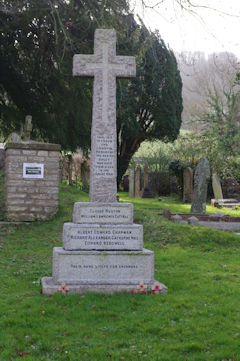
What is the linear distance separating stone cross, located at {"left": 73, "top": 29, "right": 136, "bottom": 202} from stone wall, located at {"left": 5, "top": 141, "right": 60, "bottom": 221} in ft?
17.6

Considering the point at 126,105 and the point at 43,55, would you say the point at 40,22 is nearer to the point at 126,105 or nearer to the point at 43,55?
the point at 43,55

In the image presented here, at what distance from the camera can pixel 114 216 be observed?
18.5 feet

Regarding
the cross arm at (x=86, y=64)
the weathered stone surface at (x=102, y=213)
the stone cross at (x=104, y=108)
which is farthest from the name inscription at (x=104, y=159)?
the cross arm at (x=86, y=64)

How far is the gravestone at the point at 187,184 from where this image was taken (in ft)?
71.3

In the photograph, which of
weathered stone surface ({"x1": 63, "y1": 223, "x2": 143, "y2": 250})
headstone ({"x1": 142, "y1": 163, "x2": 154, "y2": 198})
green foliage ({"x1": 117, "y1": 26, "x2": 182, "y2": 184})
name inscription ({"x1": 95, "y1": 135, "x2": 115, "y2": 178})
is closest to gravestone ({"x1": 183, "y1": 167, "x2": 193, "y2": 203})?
headstone ({"x1": 142, "y1": 163, "x2": 154, "y2": 198})

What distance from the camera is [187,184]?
21.9m

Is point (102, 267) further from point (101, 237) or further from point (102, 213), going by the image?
point (102, 213)

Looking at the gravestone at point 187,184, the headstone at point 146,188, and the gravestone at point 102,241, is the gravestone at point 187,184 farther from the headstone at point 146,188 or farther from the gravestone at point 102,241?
the gravestone at point 102,241

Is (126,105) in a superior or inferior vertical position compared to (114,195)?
superior

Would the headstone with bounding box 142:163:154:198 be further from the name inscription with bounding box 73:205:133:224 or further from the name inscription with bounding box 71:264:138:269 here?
the name inscription with bounding box 71:264:138:269

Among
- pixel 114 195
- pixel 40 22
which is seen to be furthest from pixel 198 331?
pixel 40 22

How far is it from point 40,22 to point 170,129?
14157 millimetres

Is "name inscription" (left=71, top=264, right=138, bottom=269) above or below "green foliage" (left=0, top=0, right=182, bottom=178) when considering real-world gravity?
below

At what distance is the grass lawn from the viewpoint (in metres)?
3.56
